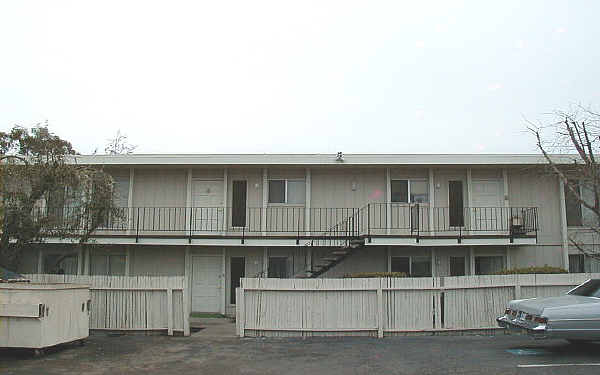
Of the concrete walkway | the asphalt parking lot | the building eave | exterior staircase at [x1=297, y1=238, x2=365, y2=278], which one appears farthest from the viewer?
the building eave

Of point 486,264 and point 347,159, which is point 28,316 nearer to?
point 347,159

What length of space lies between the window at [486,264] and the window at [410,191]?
2.54 m

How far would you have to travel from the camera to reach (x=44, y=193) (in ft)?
44.2

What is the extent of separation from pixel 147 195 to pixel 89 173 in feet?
12.0

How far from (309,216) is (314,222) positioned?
0.80 ft

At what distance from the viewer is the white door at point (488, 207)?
1709 centimetres

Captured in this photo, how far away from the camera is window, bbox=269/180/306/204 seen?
1744 cm

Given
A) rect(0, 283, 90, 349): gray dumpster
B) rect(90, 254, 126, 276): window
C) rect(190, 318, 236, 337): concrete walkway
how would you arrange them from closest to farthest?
1. rect(0, 283, 90, 349): gray dumpster
2. rect(190, 318, 236, 337): concrete walkway
3. rect(90, 254, 126, 276): window

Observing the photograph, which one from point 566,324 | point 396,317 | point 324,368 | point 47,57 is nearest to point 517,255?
point 396,317

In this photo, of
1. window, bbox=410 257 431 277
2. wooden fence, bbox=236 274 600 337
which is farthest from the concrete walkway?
window, bbox=410 257 431 277

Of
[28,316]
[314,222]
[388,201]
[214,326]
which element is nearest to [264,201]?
[314,222]

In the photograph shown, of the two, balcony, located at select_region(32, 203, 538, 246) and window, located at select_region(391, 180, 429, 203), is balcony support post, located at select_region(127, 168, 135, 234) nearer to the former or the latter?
balcony, located at select_region(32, 203, 538, 246)

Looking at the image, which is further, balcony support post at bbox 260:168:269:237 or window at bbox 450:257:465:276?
window at bbox 450:257:465:276

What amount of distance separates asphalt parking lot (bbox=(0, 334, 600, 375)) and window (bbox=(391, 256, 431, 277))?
5414 mm
